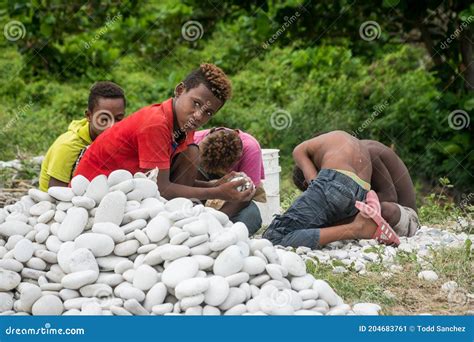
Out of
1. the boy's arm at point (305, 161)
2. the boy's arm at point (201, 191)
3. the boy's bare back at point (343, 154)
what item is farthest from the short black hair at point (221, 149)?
the boy's bare back at point (343, 154)

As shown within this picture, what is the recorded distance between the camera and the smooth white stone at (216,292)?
3260 mm

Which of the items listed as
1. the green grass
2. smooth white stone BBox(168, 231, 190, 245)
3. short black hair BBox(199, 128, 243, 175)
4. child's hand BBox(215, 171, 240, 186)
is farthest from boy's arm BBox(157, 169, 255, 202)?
smooth white stone BBox(168, 231, 190, 245)

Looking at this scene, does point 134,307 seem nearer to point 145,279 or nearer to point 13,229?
point 145,279

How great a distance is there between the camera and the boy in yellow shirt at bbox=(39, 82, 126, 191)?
473cm

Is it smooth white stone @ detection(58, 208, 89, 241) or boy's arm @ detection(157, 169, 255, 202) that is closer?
smooth white stone @ detection(58, 208, 89, 241)

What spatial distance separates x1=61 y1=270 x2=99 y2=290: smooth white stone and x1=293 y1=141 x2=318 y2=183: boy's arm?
1.90 meters

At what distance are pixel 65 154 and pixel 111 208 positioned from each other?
3.85ft

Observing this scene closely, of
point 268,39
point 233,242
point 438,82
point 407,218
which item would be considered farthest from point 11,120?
point 233,242

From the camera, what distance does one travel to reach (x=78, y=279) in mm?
3367

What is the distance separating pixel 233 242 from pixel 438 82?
420 cm

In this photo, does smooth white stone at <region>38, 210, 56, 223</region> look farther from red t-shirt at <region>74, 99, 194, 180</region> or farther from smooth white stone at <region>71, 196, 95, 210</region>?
red t-shirt at <region>74, 99, 194, 180</region>

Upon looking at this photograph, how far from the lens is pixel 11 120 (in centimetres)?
803

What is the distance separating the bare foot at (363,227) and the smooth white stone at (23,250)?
1.87m

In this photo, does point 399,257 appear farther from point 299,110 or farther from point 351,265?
point 299,110
